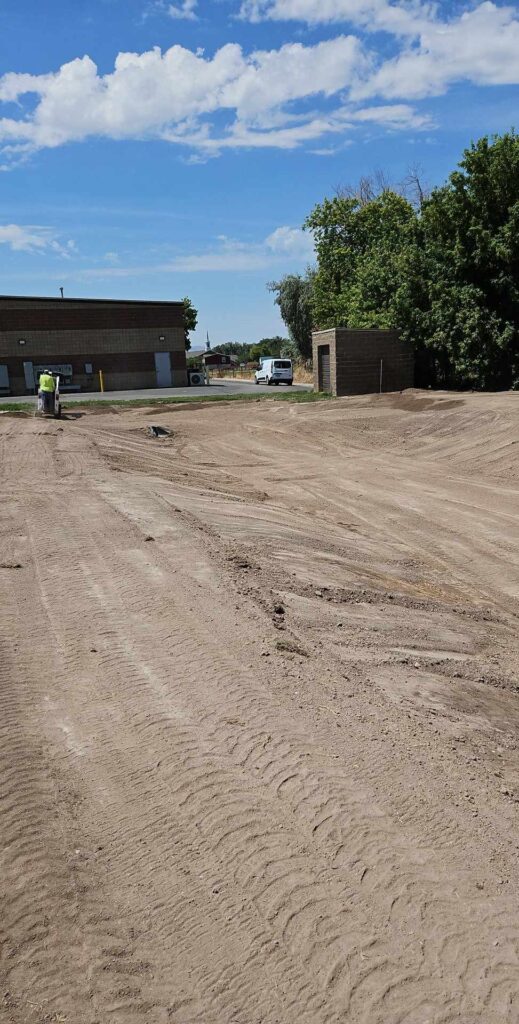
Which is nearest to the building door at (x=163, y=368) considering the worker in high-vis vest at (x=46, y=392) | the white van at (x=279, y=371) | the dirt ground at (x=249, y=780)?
the white van at (x=279, y=371)

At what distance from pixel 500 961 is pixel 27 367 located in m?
49.3

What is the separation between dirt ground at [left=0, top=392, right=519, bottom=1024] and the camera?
2.76 m

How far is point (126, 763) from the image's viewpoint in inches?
157

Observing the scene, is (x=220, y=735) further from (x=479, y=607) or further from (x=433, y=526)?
(x=433, y=526)

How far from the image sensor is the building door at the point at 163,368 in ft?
171

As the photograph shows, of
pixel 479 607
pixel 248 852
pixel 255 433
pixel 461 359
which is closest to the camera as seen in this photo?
pixel 248 852

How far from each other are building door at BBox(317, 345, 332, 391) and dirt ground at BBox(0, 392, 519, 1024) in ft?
77.4

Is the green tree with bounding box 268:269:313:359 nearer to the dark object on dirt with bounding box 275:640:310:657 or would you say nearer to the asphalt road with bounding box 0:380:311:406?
the asphalt road with bounding box 0:380:311:406

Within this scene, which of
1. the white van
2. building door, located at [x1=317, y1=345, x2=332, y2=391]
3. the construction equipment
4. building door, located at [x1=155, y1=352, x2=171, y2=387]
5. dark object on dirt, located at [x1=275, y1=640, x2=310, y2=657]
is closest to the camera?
dark object on dirt, located at [x1=275, y1=640, x2=310, y2=657]

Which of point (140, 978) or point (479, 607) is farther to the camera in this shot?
point (479, 607)

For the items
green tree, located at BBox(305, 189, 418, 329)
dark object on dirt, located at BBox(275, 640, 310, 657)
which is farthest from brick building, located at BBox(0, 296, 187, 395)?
dark object on dirt, located at BBox(275, 640, 310, 657)

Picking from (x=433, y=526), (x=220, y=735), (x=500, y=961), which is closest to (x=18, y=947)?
(x=220, y=735)

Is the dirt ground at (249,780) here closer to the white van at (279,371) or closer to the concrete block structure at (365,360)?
the concrete block structure at (365,360)

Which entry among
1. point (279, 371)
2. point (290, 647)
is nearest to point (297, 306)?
point (279, 371)
